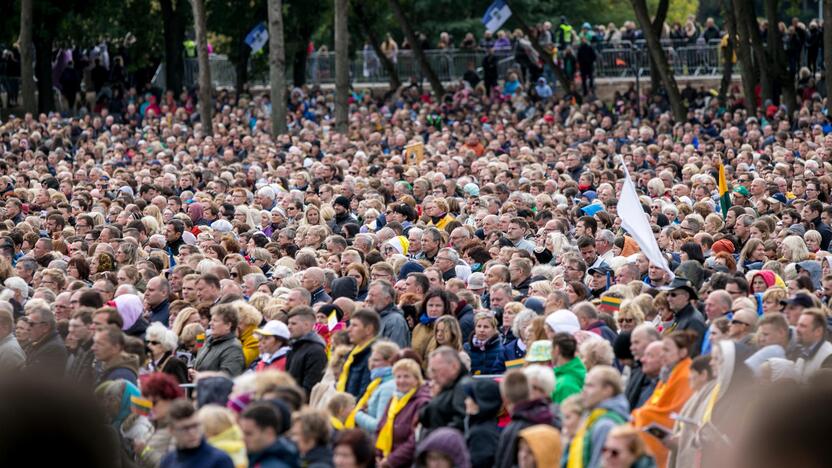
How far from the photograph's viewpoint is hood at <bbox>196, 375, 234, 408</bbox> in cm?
1073

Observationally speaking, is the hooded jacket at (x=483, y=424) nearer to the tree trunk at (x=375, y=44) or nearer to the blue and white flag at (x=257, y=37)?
the blue and white flag at (x=257, y=37)

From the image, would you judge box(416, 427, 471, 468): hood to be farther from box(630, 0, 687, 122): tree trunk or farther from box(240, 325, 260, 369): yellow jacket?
box(630, 0, 687, 122): tree trunk

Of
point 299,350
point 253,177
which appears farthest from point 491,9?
point 299,350

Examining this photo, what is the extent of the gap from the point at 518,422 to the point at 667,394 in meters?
1.07

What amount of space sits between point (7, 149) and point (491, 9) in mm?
12786

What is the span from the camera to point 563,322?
11805 millimetres

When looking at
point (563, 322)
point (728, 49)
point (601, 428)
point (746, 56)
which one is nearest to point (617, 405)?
point (601, 428)

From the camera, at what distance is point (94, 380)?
38.5 ft

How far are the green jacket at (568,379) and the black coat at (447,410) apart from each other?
65 centimetres

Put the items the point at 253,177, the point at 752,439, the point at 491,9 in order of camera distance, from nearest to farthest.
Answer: the point at 752,439 < the point at 253,177 < the point at 491,9

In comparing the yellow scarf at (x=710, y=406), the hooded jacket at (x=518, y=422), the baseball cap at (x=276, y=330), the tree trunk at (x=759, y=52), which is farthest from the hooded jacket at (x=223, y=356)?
the tree trunk at (x=759, y=52)

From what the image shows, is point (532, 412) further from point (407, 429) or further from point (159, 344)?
point (159, 344)

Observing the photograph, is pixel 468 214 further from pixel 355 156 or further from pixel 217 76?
pixel 217 76

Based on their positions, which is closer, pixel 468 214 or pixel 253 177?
pixel 468 214
